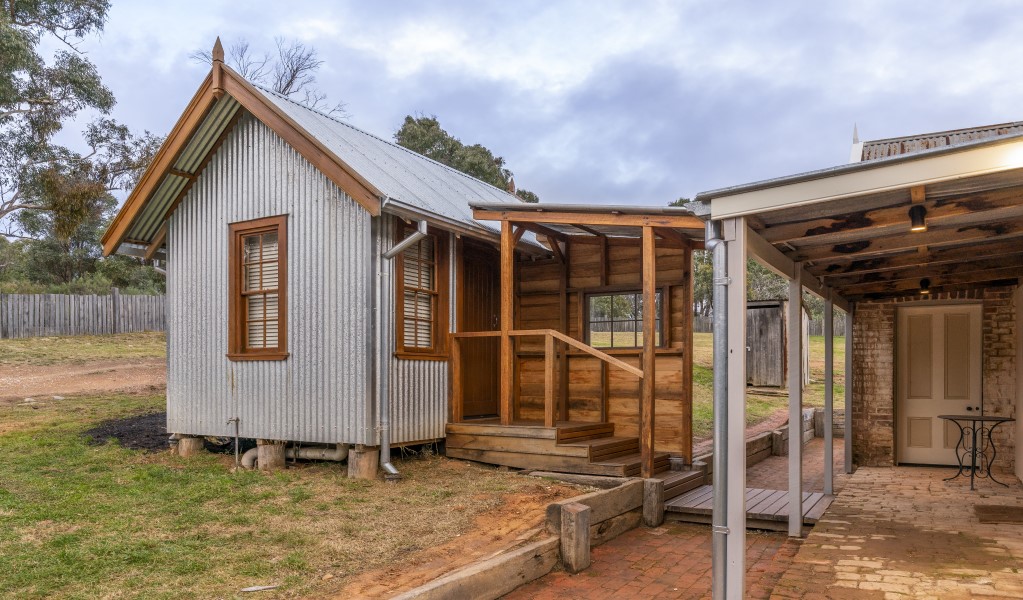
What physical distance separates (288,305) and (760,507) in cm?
588

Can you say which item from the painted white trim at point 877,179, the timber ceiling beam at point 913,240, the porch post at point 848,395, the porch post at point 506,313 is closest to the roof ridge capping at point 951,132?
the porch post at point 848,395

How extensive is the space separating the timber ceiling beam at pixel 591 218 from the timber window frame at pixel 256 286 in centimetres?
256

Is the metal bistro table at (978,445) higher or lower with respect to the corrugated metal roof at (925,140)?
lower

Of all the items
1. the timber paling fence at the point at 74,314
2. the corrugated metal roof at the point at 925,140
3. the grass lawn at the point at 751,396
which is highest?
the corrugated metal roof at the point at 925,140

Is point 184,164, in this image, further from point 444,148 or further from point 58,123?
point 444,148

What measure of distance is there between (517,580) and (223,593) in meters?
2.07

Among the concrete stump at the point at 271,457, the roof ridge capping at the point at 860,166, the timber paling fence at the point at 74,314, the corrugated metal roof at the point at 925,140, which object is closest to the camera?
the roof ridge capping at the point at 860,166

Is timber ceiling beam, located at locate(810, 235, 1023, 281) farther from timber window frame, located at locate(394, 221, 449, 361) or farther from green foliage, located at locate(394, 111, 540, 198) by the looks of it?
green foliage, located at locate(394, 111, 540, 198)

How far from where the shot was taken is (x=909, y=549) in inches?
229

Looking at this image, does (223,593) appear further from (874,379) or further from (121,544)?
(874,379)

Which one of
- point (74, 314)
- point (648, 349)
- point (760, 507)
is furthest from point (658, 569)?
point (74, 314)

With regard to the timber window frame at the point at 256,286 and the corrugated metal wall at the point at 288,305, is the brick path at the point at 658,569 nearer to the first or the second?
the corrugated metal wall at the point at 288,305

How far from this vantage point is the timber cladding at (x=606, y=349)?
959 cm

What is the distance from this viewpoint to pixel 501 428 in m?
9.11
